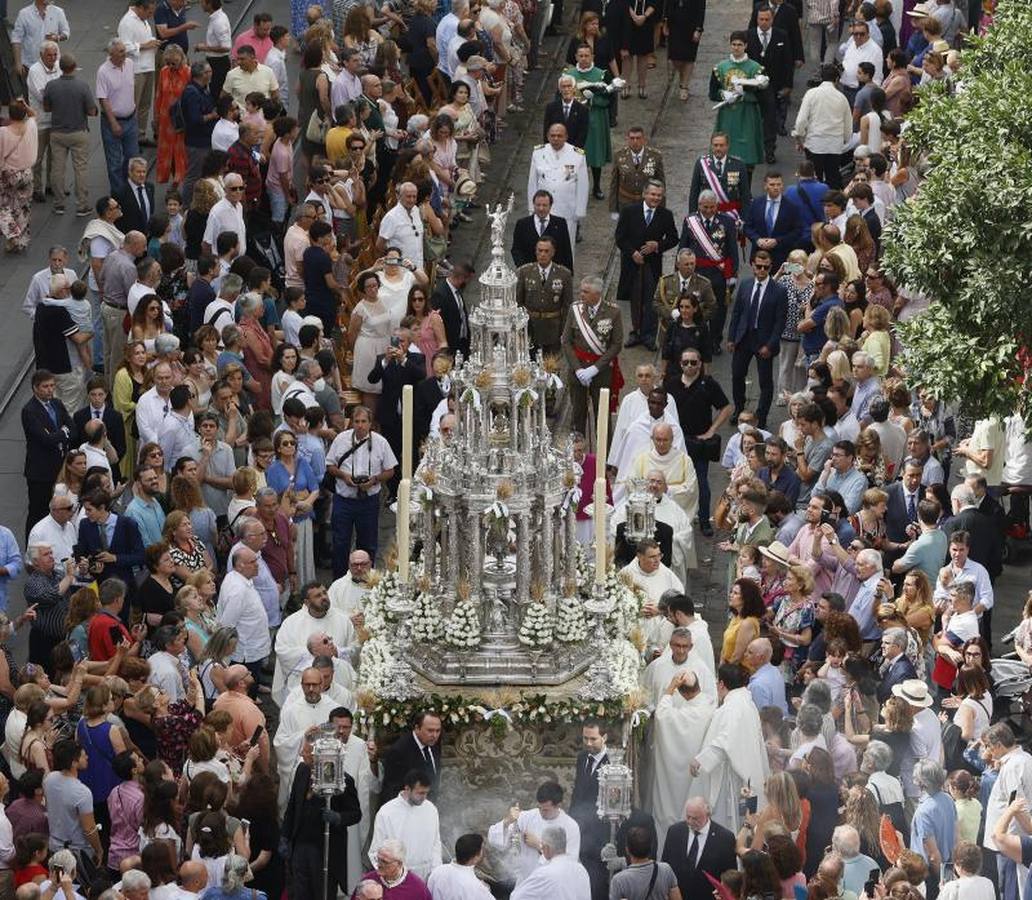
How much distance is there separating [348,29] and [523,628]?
12345 mm

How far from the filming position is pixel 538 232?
3216 cm

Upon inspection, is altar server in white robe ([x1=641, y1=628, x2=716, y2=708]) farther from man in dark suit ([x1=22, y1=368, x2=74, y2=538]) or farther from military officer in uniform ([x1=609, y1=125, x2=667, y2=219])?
military officer in uniform ([x1=609, y1=125, x2=667, y2=219])

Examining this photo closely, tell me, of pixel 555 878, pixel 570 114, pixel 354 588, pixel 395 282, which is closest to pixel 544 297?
pixel 395 282

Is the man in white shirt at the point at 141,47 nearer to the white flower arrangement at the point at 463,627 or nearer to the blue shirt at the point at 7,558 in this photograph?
the blue shirt at the point at 7,558

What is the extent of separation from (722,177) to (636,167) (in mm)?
888

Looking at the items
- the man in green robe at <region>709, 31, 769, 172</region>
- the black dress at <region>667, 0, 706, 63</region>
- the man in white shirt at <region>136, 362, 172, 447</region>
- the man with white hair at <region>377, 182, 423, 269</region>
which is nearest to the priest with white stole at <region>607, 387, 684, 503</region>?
the man in white shirt at <region>136, 362, 172, 447</region>

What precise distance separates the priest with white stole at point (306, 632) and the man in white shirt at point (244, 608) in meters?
0.60

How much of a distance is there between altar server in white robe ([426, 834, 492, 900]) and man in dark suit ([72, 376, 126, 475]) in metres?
6.89

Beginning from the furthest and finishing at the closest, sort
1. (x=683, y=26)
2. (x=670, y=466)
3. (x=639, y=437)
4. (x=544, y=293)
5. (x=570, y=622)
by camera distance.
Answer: (x=683, y=26) → (x=544, y=293) → (x=639, y=437) → (x=670, y=466) → (x=570, y=622)

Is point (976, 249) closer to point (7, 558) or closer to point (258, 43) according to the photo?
point (7, 558)

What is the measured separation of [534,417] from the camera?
23859mm

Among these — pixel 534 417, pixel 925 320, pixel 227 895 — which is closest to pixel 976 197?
pixel 925 320

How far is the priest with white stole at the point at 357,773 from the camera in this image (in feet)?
76.3

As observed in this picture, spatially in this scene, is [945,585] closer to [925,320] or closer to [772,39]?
[925,320]
